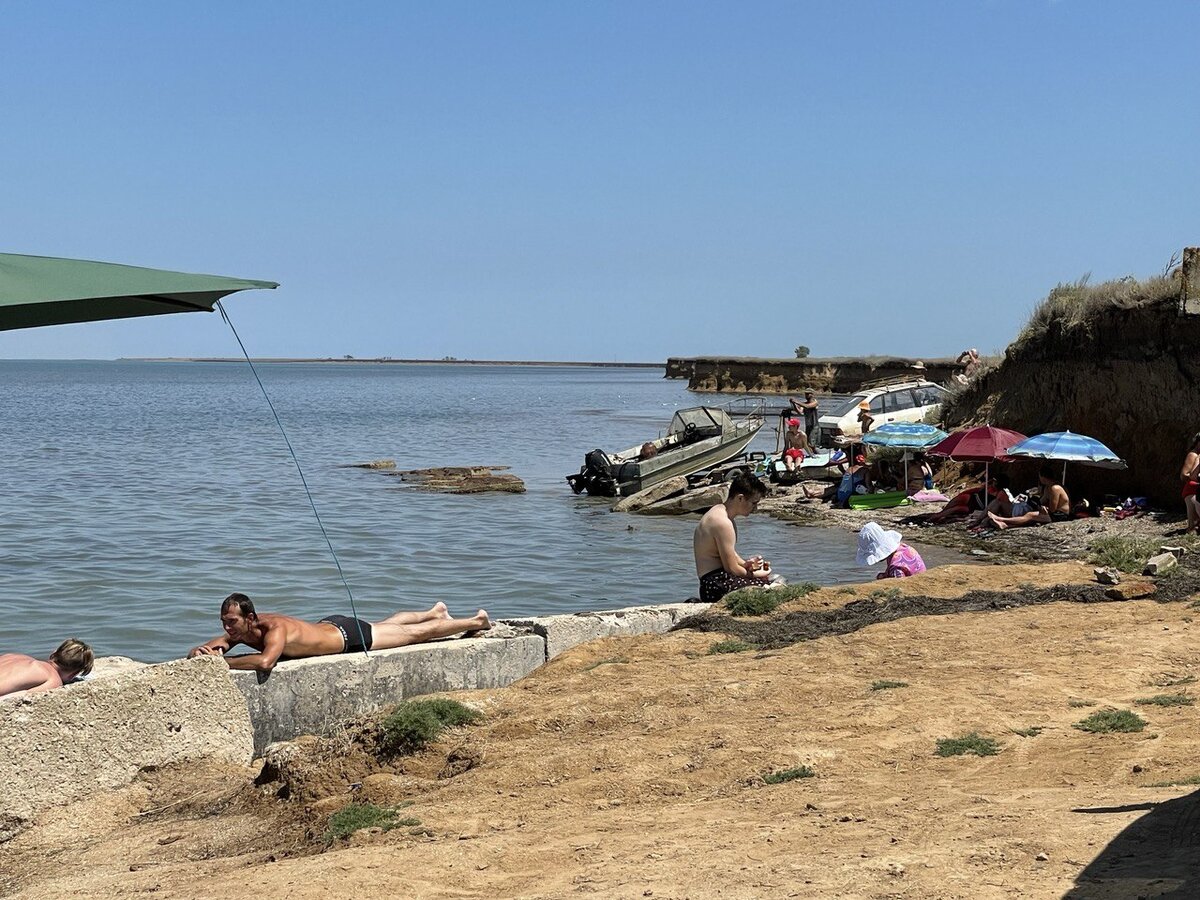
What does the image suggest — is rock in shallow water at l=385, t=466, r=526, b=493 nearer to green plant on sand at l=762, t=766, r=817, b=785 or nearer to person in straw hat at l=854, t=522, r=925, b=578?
person in straw hat at l=854, t=522, r=925, b=578

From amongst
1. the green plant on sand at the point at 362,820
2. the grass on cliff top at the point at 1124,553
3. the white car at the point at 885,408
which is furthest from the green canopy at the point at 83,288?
the white car at the point at 885,408

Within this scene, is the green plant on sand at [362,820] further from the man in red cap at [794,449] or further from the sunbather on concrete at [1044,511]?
the man in red cap at [794,449]

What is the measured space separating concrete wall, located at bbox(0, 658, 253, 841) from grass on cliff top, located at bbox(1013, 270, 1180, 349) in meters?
18.1

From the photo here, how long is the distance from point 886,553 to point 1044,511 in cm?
871

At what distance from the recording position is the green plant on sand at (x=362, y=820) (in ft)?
18.4

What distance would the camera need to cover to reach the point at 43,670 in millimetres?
7102

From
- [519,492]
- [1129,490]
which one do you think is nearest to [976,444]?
[1129,490]

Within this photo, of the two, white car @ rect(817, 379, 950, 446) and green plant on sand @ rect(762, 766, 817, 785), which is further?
white car @ rect(817, 379, 950, 446)

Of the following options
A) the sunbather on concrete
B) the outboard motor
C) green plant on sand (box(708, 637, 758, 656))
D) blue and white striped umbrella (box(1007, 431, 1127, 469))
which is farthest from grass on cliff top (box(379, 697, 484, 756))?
the outboard motor

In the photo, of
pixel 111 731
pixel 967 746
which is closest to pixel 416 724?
pixel 111 731

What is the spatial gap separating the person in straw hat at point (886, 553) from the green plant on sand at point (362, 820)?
7.01 metres

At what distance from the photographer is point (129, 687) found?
685 centimetres

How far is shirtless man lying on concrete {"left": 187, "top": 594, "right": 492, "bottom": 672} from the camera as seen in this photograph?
7977 millimetres

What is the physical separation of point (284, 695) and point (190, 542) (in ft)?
41.6
